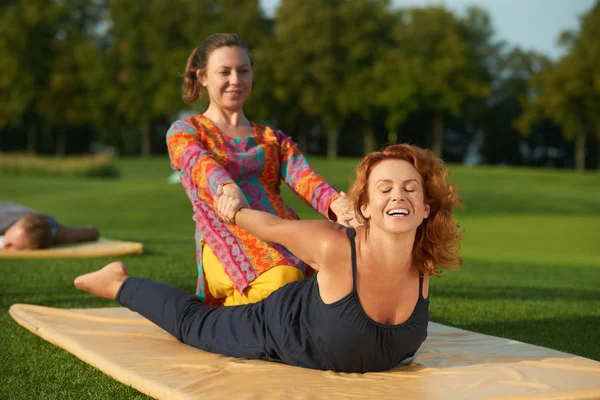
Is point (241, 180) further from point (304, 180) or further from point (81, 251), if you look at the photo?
point (81, 251)

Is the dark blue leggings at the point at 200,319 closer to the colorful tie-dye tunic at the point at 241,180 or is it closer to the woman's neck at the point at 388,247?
the colorful tie-dye tunic at the point at 241,180

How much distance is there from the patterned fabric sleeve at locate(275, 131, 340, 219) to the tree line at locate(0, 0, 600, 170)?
126ft

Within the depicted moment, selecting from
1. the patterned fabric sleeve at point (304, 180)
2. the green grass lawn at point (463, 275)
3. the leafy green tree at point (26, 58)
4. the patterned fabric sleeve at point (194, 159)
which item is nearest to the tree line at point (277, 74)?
the leafy green tree at point (26, 58)

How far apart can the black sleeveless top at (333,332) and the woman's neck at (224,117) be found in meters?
1.36

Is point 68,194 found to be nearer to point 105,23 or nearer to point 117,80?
point 117,80

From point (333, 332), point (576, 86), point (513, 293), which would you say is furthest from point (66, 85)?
point (333, 332)

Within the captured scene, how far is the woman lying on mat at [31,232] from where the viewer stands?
834cm

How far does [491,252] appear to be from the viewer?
11219 mm

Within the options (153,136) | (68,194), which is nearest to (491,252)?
(68,194)

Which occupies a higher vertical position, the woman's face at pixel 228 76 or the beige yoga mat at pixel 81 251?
the woman's face at pixel 228 76

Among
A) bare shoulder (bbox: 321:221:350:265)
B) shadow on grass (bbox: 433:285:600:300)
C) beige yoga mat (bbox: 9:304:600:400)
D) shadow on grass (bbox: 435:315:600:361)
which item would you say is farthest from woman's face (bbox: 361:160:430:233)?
shadow on grass (bbox: 433:285:600:300)

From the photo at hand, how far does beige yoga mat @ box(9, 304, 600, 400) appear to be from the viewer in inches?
126

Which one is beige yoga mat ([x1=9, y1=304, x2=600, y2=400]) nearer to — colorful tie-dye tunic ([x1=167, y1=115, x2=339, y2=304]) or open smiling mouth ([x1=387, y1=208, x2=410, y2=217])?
colorful tie-dye tunic ([x1=167, y1=115, x2=339, y2=304])

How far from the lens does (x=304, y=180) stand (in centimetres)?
464
